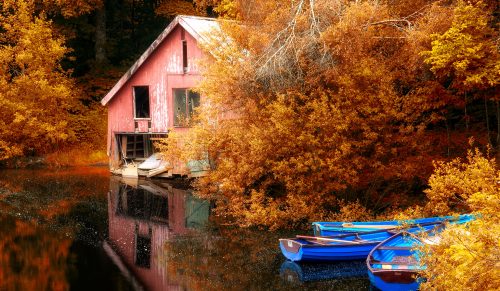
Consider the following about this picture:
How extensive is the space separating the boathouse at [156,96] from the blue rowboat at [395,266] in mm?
15774

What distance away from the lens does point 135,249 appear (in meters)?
18.5

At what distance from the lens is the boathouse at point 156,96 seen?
30406 mm

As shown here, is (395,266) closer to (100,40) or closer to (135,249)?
(135,249)

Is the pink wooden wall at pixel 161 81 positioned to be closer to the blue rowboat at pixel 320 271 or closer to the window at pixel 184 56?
the window at pixel 184 56

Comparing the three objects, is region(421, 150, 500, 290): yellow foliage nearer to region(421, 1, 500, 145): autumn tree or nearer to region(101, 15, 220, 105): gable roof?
region(421, 1, 500, 145): autumn tree

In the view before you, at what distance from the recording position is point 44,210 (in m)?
23.5

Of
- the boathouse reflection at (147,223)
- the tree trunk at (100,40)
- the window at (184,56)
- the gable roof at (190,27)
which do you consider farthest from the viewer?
the tree trunk at (100,40)

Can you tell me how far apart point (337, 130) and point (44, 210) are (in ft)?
36.0

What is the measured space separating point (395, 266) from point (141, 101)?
75.9 ft

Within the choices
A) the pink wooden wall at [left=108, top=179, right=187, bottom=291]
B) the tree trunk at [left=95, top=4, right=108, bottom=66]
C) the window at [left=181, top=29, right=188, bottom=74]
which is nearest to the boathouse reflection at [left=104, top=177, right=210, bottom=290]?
the pink wooden wall at [left=108, top=179, right=187, bottom=291]

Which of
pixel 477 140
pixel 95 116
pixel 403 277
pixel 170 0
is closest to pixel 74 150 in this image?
pixel 95 116

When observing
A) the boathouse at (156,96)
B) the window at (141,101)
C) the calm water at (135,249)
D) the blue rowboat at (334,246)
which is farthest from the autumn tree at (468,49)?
the window at (141,101)

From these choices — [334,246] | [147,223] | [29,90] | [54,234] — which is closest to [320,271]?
[334,246]

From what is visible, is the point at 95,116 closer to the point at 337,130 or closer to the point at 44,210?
the point at 44,210
